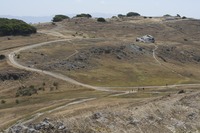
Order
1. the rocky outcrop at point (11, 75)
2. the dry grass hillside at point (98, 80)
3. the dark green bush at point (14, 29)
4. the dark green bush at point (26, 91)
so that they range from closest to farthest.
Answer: the dry grass hillside at point (98, 80) → the dark green bush at point (26, 91) → the rocky outcrop at point (11, 75) → the dark green bush at point (14, 29)

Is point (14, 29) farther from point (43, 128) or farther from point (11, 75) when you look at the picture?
point (43, 128)

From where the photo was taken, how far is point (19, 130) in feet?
128

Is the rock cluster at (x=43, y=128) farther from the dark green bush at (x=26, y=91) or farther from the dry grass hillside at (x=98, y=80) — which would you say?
the dark green bush at (x=26, y=91)

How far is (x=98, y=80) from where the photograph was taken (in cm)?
9256

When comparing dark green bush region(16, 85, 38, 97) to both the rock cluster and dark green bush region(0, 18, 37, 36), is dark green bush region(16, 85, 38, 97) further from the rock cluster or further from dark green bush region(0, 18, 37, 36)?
dark green bush region(0, 18, 37, 36)

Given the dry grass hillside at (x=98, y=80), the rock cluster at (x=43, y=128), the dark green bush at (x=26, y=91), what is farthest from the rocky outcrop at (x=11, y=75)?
the rock cluster at (x=43, y=128)

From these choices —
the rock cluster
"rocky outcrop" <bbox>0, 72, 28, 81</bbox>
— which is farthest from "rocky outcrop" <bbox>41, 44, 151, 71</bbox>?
the rock cluster

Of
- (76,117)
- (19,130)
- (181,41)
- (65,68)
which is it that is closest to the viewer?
(19,130)

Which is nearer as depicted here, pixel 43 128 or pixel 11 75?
pixel 43 128

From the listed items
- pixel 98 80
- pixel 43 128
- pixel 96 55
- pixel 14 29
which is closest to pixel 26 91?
pixel 98 80

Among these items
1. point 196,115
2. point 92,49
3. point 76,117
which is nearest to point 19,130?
point 76,117

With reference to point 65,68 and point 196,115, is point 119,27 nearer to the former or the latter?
point 65,68

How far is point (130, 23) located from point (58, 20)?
35174 millimetres

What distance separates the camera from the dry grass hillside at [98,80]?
43.9 metres
